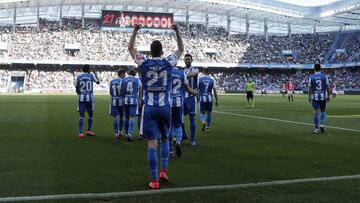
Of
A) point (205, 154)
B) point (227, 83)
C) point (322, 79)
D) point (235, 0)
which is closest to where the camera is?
point (205, 154)

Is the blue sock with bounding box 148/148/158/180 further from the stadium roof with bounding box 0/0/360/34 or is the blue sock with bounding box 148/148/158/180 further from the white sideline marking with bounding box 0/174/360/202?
the stadium roof with bounding box 0/0/360/34

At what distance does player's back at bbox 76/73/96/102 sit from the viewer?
14352 mm

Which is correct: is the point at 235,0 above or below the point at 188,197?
above

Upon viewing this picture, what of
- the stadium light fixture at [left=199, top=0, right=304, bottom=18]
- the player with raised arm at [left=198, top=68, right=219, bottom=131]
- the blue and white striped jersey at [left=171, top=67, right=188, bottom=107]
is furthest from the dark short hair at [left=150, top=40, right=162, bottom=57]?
the stadium light fixture at [left=199, top=0, right=304, bottom=18]

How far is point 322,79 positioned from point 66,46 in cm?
6667

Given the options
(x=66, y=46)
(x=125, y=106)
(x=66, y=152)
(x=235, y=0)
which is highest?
(x=235, y=0)

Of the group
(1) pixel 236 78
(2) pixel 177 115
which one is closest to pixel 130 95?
(2) pixel 177 115

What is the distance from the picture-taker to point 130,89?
14.1 meters

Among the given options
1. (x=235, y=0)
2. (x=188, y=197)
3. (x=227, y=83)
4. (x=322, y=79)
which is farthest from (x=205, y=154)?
(x=227, y=83)

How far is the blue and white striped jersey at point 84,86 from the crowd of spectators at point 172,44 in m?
62.5

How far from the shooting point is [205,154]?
35.4 feet

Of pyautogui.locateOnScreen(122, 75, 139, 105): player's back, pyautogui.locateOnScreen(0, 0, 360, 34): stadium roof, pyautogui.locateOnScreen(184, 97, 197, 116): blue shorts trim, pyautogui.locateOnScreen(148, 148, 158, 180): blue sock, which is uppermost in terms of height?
pyautogui.locateOnScreen(0, 0, 360, 34): stadium roof

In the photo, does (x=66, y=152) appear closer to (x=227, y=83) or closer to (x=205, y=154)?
(x=205, y=154)

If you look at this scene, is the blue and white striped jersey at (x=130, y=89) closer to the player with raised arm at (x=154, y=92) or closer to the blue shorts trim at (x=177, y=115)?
the blue shorts trim at (x=177, y=115)
